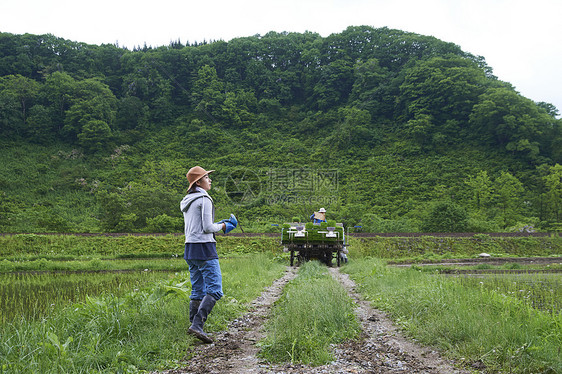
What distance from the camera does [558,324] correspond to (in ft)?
13.3

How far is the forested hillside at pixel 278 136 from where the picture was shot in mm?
33844

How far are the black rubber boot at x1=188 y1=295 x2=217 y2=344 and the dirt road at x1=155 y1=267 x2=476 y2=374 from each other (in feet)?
Result: 0.34

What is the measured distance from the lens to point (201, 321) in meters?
4.72

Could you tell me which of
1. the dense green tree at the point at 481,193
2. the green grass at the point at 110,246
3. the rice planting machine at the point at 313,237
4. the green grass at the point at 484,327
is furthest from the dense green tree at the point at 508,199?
the green grass at the point at 484,327

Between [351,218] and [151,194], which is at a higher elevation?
[151,194]

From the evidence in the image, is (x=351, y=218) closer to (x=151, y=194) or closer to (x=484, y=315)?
(x=151, y=194)

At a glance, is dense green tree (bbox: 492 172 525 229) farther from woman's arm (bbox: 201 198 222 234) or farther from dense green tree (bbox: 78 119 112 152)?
dense green tree (bbox: 78 119 112 152)

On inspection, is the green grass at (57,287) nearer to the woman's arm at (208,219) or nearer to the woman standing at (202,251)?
the woman standing at (202,251)

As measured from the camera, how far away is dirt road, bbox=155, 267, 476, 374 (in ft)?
12.2

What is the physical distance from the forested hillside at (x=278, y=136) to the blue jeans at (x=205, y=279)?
23.2 metres

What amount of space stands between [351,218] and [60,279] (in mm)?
23589

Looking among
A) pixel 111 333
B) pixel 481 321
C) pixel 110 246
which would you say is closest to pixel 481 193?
pixel 110 246

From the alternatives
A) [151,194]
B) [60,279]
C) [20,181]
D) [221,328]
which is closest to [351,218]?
[151,194]

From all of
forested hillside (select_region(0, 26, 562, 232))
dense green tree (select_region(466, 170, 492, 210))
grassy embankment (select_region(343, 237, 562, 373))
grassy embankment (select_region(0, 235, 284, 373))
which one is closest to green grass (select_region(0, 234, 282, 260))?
forested hillside (select_region(0, 26, 562, 232))
